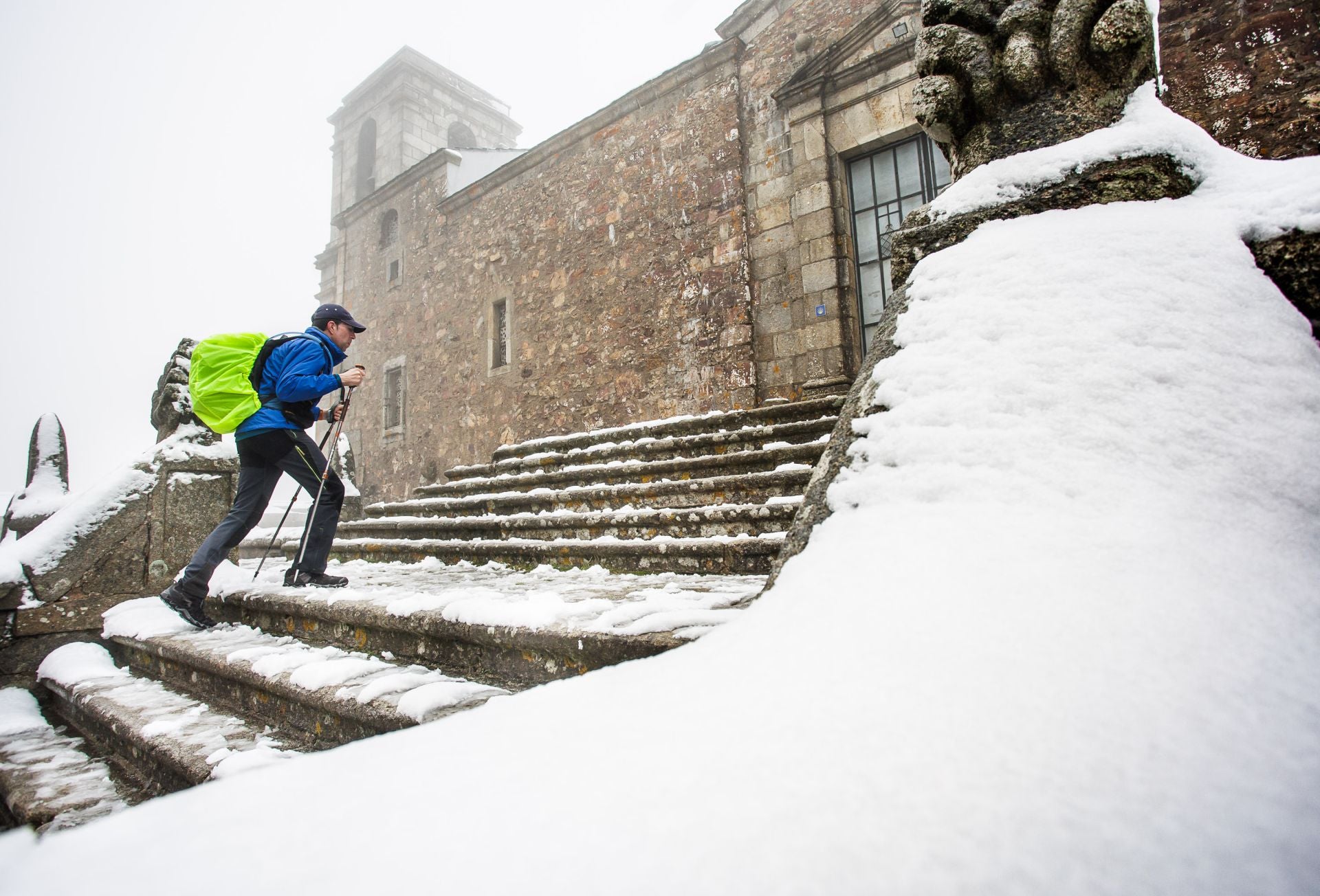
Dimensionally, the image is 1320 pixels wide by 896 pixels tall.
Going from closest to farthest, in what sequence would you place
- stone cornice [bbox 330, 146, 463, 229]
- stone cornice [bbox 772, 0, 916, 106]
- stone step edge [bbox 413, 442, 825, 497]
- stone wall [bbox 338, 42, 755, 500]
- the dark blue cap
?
the dark blue cap < stone step edge [bbox 413, 442, 825, 497] < stone cornice [bbox 772, 0, 916, 106] < stone wall [bbox 338, 42, 755, 500] < stone cornice [bbox 330, 146, 463, 229]

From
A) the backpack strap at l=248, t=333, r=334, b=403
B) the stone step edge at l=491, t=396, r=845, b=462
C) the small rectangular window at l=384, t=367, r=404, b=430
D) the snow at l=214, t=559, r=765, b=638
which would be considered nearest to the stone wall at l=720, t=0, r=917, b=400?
the stone step edge at l=491, t=396, r=845, b=462

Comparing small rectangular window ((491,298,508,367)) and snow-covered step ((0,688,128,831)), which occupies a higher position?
small rectangular window ((491,298,508,367))

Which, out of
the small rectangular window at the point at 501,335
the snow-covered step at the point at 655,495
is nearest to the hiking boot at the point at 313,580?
the snow-covered step at the point at 655,495

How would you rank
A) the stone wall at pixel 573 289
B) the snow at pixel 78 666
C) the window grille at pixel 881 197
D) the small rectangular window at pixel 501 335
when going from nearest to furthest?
the snow at pixel 78 666
the window grille at pixel 881 197
the stone wall at pixel 573 289
the small rectangular window at pixel 501 335

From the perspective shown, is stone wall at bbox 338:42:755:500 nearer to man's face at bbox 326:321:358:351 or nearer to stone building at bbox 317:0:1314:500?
stone building at bbox 317:0:1314:500

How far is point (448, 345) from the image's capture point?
11383mm

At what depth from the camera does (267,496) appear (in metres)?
3.37

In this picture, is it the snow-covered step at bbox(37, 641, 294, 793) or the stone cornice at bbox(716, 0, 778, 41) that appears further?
the stone cornice at bbox(716, 0, 778, 41)

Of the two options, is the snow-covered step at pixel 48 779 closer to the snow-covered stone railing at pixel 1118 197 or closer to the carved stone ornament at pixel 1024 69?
the snow-covered stone railing at pixel 1118 197

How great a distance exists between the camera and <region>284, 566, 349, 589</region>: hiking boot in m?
3.46

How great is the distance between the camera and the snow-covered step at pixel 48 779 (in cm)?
185

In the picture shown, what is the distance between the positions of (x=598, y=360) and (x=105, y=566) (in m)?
6.04

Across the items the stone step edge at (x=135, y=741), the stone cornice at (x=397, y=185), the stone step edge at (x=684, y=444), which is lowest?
the stone step edge at (x=135, y=741)

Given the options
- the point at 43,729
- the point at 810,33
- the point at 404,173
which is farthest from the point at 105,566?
the point at 404,173
